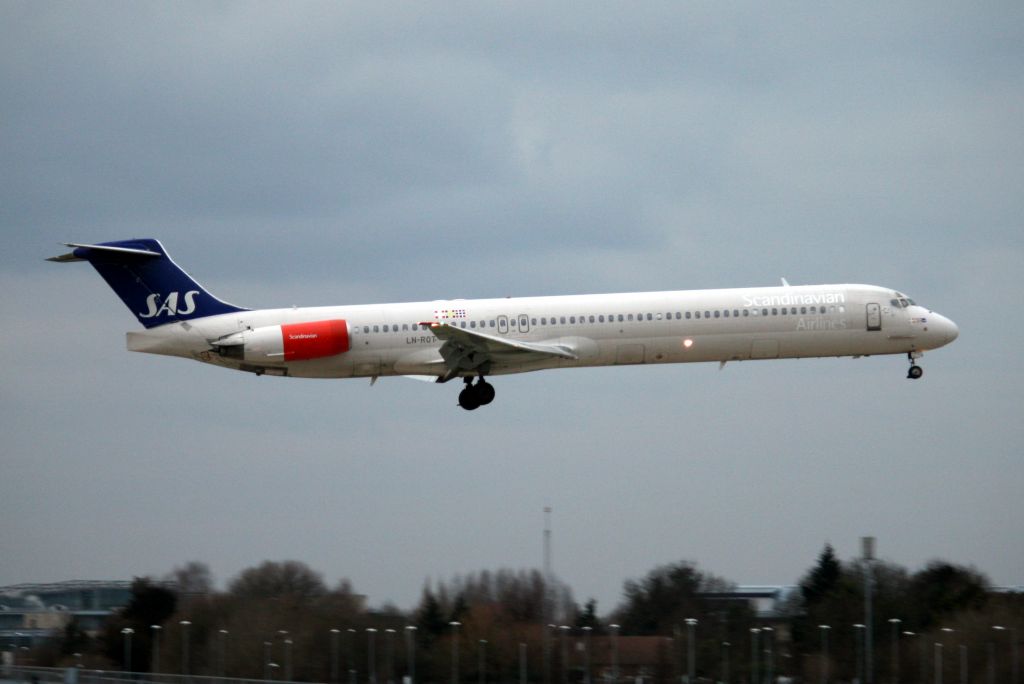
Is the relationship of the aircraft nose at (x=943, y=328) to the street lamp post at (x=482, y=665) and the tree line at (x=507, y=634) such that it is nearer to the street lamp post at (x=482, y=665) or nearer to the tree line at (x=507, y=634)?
the tree line at (x=507, y=634)

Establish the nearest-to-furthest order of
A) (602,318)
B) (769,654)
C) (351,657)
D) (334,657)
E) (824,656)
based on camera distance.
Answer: (602,318), (824,656), (334,657), (769,654), (351,657)

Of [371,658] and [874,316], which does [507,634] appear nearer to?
[371,658]

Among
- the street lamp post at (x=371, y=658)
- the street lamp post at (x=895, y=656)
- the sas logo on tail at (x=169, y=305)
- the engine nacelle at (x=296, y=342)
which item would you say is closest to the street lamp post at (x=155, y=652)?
the street lamp post at (x=371, y=658)

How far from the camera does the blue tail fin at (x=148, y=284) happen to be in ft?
183

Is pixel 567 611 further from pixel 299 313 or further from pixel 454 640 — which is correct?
pixel 299 313

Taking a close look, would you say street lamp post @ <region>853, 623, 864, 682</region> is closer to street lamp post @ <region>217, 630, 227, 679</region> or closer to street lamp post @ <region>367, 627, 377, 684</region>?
street lamp post @ <region>367, 627, 377, 684</region>

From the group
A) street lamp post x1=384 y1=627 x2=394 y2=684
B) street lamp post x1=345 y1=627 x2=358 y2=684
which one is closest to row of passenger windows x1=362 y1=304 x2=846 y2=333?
street lamp post x1=384 y1=627 x2=394 y2=684

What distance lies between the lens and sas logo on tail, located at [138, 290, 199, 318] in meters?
55.7

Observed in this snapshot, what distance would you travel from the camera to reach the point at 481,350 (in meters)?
53.2

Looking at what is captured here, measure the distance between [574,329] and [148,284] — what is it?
1578 cm

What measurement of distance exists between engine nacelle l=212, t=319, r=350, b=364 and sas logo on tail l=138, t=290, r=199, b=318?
2918 mm

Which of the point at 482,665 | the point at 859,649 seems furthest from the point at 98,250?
the point at 859,649

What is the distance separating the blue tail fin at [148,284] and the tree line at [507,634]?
17.2 meters

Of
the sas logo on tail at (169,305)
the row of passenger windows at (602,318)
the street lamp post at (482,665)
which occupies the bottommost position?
the street lamp post at (482,665)
